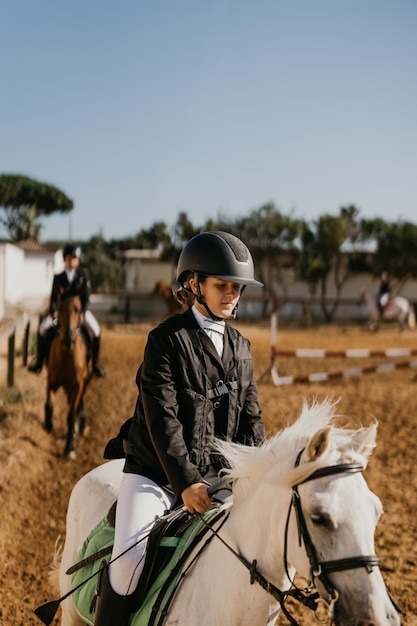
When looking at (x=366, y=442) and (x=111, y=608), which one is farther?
(x=111, y=608)

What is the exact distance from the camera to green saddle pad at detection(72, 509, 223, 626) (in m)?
2.10

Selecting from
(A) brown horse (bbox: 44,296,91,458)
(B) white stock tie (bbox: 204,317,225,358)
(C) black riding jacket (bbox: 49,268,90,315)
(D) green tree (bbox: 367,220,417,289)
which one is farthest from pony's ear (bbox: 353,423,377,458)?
(D) green tree (bbox: 367,220,417,289)

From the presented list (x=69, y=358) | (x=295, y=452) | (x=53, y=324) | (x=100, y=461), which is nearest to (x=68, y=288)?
(x=53, y=324)

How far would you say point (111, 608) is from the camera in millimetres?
2139

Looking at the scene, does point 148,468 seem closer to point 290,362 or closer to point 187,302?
point 187,302

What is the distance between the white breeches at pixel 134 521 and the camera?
214 cm

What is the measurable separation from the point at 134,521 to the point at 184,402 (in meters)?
0.51

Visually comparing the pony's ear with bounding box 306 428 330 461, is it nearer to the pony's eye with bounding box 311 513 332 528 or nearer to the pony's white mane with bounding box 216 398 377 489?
the pony's white mane with bounding box 216 398 377 489

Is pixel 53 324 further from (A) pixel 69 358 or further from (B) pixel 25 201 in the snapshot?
(B) pixel 25 201

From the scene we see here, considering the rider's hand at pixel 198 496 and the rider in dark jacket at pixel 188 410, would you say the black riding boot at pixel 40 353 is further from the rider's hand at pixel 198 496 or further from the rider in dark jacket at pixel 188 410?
the rider's hand at pixel 198 496

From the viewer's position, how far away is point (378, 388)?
10891 mm

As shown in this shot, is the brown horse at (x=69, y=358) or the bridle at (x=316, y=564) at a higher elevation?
the bridle at (x=316, y=564)

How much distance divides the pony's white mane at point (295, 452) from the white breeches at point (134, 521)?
34 centimetres

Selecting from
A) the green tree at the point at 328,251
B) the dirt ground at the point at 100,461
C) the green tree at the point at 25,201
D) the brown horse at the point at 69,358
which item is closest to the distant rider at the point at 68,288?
the brown horse at the point at 69,358
